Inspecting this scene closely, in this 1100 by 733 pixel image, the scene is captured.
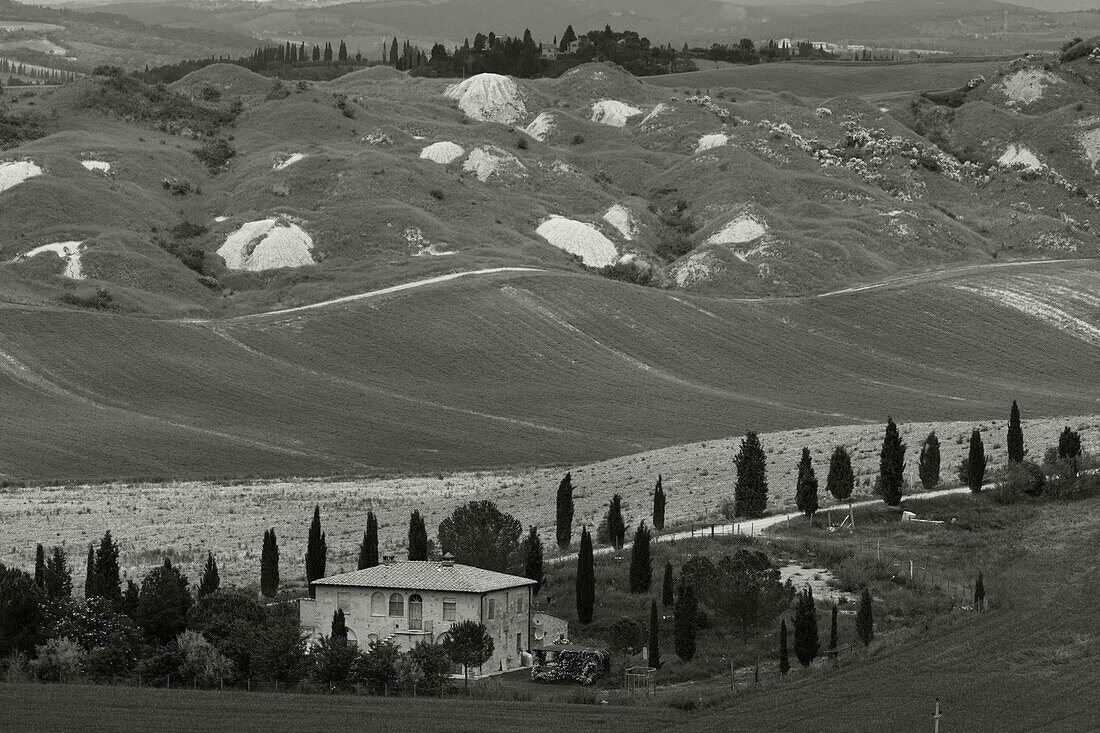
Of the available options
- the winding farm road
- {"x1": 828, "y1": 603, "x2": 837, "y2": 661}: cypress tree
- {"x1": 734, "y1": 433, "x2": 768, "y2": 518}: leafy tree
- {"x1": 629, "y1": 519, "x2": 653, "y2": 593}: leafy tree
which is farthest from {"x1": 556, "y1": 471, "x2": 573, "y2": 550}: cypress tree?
{"x1": 828, "y1": 603, "x2": 837, "y2": 661}: cypress tree

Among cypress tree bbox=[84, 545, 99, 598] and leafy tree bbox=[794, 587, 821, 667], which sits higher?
leafy tree bbox=[794, 587, 821, 667]

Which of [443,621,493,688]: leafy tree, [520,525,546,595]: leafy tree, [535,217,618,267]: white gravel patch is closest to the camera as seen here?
[443,621,493,688]: leafy tree

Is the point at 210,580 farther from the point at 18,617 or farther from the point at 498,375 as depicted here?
the point at 498,375

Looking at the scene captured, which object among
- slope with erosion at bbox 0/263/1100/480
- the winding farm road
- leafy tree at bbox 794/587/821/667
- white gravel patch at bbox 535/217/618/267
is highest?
leafy tree at bbox 794/587/821/667

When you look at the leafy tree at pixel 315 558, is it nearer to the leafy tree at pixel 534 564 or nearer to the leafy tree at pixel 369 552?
the leafy tree at pixel 369 552

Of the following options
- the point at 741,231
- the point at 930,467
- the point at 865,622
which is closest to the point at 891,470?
the point at 930,467

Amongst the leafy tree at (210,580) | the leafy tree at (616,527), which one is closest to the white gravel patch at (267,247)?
the leafy tree at (616,527)

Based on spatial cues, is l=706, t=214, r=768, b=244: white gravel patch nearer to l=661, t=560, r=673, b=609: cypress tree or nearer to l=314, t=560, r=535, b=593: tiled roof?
l=661, t=560, r=673, b=609: cypress tree
